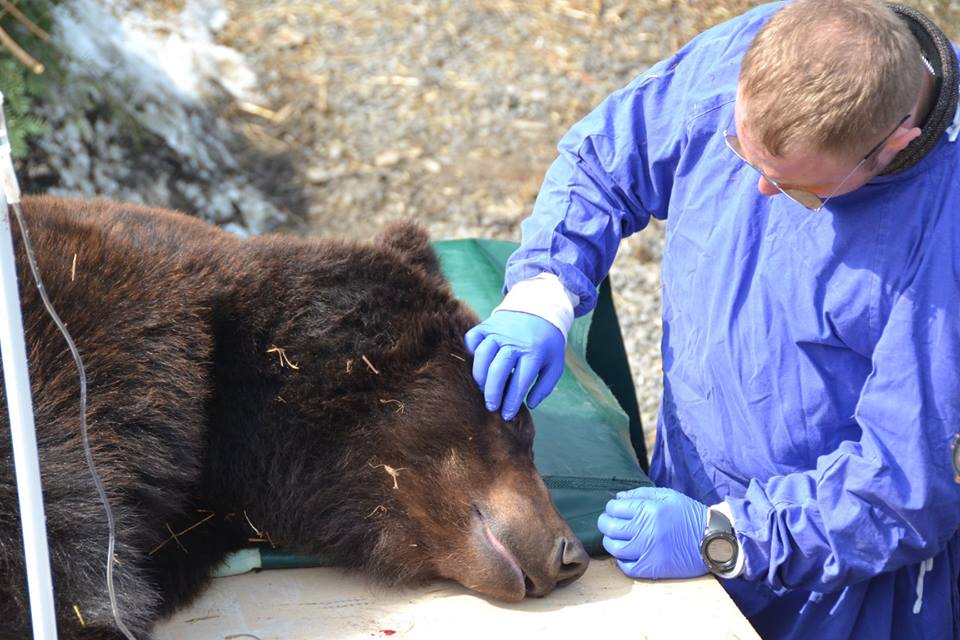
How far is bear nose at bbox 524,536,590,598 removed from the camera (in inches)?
104

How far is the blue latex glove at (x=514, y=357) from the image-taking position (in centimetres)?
282

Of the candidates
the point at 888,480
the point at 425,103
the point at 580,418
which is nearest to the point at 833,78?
the point at 888,480

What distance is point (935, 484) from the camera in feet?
8.27

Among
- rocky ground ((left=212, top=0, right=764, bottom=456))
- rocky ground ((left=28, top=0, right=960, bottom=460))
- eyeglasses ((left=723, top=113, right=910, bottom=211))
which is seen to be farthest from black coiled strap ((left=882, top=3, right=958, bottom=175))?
rocky ground ((left=212, top=0, right=764, bottom=456))

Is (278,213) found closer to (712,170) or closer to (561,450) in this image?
(561,450)

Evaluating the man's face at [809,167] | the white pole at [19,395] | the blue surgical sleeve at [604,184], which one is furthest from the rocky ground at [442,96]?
the white pole at [19,395]

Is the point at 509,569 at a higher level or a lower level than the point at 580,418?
higher

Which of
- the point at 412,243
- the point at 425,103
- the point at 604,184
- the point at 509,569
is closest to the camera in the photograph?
the point at 509,569

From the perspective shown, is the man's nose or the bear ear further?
the bear ear

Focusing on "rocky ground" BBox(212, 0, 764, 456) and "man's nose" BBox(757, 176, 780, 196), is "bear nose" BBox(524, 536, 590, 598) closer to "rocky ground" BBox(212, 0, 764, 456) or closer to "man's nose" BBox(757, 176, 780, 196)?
"man's nose" BBox(757, 176, 780, 196)

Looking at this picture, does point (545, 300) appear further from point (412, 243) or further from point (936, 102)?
point (936, 102)

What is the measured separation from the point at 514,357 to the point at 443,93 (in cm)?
510

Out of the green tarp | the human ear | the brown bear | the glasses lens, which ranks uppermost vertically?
the human ear

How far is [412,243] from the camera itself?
3115mm
